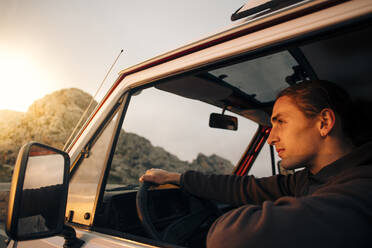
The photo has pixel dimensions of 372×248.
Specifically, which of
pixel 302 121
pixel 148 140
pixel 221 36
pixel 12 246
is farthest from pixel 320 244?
pixel 148 140

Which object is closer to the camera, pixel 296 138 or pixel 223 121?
pixel 296 138

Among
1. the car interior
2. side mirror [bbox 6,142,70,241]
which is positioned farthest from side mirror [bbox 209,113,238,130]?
side mirror [bbox 6,142,70,241]

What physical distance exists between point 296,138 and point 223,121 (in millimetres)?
1619

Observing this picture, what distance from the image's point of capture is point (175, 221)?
5.25ft

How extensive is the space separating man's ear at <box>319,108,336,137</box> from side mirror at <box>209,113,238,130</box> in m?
1.51

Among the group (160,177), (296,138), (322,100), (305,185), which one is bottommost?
(160,177)

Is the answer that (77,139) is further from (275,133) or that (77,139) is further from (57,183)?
(275,133)

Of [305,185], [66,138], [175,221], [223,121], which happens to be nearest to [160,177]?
[175,221]

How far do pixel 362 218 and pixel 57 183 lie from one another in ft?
4.06

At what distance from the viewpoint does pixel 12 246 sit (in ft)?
4.41

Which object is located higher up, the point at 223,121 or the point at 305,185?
the point at 223,121

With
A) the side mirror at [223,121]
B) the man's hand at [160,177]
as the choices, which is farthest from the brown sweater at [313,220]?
the side mirror at [223,121]

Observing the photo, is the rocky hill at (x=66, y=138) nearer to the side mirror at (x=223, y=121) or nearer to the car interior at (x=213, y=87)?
the side mirror at (x=223, y=121)

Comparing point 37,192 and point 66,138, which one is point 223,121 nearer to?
point 37,192
